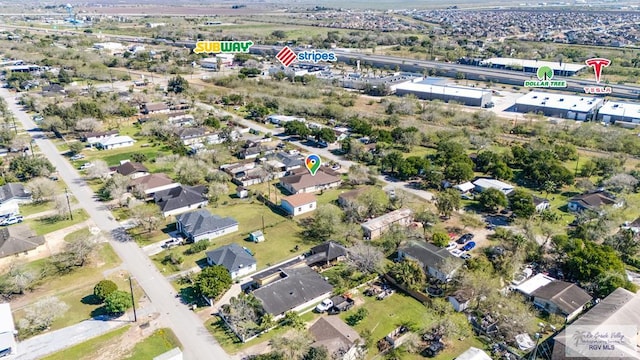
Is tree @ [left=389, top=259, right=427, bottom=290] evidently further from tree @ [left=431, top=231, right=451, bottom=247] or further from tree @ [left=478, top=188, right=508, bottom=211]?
tree @ [left=478, top=188, right=508, bottom=211]

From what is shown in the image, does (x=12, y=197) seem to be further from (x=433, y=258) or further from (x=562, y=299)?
(x=562, y=299)

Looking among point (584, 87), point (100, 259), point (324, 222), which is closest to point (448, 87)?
point (584, 87)

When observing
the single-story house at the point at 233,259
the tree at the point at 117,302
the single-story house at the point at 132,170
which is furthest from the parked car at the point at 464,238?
the single-story house at the point at 132,170

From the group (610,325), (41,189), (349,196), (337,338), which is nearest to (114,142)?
(41,189)

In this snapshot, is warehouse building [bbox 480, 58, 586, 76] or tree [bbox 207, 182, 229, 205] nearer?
tree [bbox 207, 182, 229, 205]

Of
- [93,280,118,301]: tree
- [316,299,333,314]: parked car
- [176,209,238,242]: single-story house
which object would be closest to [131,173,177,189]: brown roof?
[176,209,238,242]: single-story house

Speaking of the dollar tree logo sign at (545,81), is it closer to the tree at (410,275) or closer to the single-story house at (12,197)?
the tree at (410,275)
